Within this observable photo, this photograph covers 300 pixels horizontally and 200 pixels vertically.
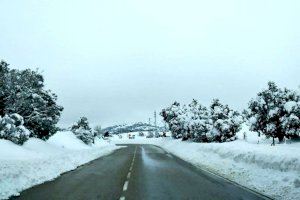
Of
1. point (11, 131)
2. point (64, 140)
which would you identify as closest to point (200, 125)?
point (64, 140)

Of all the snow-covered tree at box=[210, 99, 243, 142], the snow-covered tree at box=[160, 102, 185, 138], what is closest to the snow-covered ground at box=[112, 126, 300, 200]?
the snow-covered tree at box=[210, 99, 243, 142]

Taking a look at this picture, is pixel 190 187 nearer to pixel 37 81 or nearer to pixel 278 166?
pixel 278 166

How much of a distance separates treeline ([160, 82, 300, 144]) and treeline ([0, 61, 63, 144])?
23.4 meters

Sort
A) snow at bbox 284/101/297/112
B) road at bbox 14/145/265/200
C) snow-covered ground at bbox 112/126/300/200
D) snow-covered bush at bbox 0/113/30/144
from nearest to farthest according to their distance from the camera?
road at bbox 14/145/265/200 → snow-covered ground at bbox 112/126/300/200 → snow-covered bush at bbox 0/113/30/144 → snow at bbox 284/101/297/112

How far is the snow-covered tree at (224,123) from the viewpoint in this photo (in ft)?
177

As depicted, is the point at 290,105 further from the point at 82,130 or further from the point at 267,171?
the point at 82,130

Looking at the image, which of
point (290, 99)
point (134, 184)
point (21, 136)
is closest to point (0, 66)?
point (21, 136)

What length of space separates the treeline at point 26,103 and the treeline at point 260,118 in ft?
76.7

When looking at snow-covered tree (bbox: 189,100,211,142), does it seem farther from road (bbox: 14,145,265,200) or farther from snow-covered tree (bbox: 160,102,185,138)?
road (bbox: 14,145,265,200)

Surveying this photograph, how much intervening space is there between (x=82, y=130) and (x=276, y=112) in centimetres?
3417

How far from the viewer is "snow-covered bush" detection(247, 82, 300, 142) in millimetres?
44625

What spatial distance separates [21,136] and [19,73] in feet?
26.2

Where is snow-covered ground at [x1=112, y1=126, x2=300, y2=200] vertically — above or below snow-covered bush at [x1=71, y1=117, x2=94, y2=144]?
below

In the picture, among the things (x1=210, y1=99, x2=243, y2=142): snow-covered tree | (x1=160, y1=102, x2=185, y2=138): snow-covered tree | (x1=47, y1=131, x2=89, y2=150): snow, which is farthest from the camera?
(x1=160, y1=102, x2=185, y2=138): snow-covered tree
